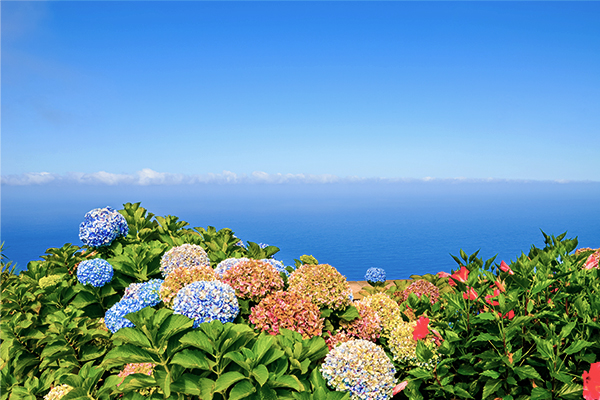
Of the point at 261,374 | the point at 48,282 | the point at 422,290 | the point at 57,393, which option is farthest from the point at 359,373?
the point at 48,282

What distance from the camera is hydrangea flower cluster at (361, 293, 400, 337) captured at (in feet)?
13.8

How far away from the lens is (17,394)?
153 inches

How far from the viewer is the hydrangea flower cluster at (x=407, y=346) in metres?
3.69

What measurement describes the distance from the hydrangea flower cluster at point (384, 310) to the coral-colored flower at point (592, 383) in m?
1.76

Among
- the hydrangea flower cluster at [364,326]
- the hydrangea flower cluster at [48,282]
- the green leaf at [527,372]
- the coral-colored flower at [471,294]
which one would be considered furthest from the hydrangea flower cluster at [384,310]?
the hydrangea flower cluster at [48,282]

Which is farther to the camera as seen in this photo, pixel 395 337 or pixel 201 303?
pixel 395 337

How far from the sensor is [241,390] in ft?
9.55

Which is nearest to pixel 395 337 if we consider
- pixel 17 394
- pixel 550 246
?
pixel 550 246

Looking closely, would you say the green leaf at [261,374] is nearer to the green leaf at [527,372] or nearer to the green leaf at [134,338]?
the green leaf at [134,338]

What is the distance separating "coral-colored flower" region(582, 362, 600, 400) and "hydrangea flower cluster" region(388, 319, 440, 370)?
122 cm

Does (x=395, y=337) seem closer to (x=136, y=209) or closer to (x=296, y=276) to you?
(x=296, y=276)

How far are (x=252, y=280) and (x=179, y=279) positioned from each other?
897 millimetres

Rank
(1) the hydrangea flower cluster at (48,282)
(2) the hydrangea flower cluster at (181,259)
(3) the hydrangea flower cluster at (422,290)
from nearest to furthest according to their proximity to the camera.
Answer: (2) the hydrangea flower cluster at (181,259) < (1) the hydrangea flower cluster at (48,282) < (3) the hydrangea flower cluster at (422,290)

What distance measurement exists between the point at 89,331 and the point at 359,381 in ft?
10.7
